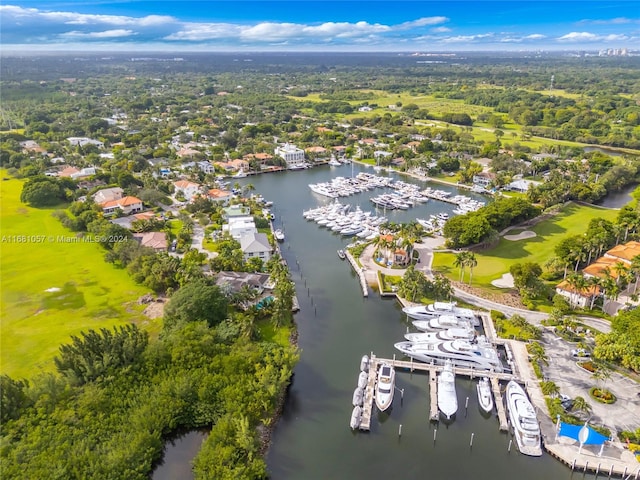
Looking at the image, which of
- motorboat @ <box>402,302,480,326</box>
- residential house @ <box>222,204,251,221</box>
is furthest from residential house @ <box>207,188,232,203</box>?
motorboat @ <box>402,302,480,326</box>

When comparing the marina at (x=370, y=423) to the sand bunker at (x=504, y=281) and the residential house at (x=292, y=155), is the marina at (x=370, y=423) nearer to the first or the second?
the sand bunker at (x=504, y=281)

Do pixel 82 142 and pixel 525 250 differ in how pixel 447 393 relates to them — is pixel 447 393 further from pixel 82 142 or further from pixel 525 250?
pixel 82 142

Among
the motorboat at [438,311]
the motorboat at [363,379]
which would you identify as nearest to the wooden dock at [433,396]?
the motorboat at [363,379]

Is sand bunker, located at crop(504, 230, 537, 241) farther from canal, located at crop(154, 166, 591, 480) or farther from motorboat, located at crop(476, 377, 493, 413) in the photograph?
motorboat, located at crop(476, 377, 493, 413)

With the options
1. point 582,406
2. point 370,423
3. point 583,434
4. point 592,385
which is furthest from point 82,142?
point 583,434

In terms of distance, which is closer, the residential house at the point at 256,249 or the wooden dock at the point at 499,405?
the wooden dock at the point at 499,405

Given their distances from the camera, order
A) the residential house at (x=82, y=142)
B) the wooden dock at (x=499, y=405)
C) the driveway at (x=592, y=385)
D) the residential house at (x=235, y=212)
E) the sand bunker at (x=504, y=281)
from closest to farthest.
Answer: the driveway at (x=592, y=385), the wooden dock at (x=499, y=405), the sand bunker at (x=504, y=281), the residential house at (x=235, y=212), the residential house at (x=82, y=142)

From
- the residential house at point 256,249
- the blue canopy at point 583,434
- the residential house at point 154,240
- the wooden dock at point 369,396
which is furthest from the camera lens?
the residential house at point 154,240

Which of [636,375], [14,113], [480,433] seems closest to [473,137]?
[636,375]
